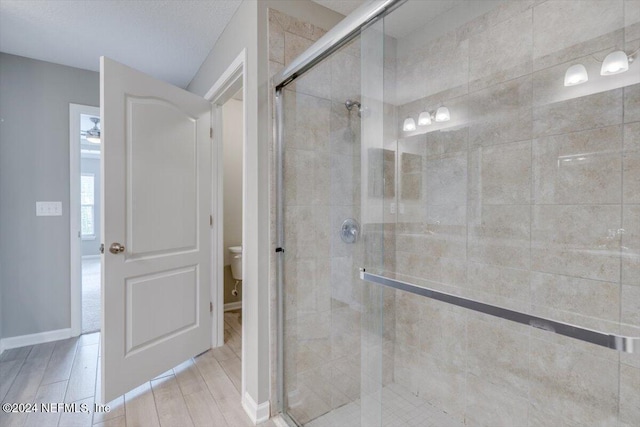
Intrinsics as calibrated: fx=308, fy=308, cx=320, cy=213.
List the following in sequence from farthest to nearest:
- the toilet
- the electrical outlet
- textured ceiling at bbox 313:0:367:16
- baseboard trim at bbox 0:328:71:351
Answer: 1. the toilet
2. the electrical outlet
3. baseboard trim at bbox 0:328:71:351
4. textured ceiling at bbox 313:0:367:16

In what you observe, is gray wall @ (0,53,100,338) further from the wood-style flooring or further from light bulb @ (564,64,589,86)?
light bulb @ (564,64,589,86)

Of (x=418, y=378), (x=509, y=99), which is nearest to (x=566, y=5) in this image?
(x=509, y=99)

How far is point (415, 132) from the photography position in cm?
177

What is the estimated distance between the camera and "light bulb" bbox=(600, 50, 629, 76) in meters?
1.11

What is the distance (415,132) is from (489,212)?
0.60 m

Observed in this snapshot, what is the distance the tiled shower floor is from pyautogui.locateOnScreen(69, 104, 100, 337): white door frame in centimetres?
239

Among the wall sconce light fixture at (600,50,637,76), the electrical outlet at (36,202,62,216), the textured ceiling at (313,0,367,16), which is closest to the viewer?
the wall sconce light fixture at (600,50,637,76)

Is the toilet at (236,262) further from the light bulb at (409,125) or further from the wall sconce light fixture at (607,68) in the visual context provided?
the wall sconce light fixture at (607,68)

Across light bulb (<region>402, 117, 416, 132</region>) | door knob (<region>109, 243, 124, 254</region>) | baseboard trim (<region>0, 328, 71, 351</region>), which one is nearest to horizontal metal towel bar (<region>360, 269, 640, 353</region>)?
light bulb (<region>402, 117, 416, 132</region>)

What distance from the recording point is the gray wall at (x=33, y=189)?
8.13 feet

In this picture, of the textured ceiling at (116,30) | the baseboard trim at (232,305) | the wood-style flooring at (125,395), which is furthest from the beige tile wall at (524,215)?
the baseboard trim at (232,305)

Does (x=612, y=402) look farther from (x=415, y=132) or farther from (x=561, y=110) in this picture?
(x=415, y=132)

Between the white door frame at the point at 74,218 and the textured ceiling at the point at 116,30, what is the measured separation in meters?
0.52

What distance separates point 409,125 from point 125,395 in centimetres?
235
